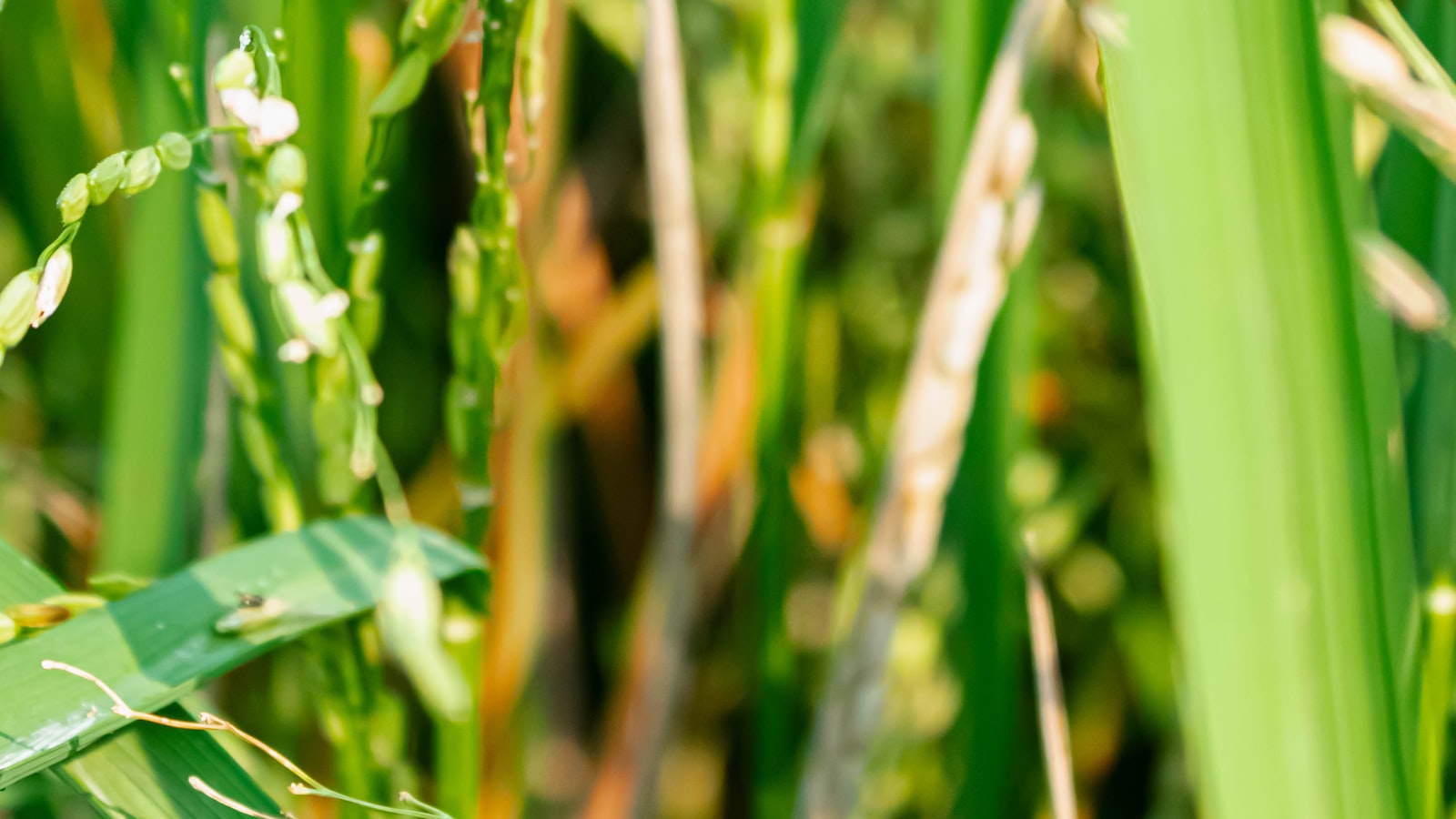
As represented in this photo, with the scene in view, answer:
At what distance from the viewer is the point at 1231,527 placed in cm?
23

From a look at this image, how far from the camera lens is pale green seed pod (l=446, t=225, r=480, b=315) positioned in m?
0.34

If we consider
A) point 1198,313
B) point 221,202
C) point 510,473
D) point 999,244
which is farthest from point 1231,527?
point 510,473

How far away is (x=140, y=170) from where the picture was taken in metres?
0.27

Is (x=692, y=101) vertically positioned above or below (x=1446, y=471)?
above

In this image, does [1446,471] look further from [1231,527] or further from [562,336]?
[562,336]

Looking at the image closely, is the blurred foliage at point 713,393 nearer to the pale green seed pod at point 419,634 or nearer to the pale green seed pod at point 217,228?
the pale green seed pod at point 217,228

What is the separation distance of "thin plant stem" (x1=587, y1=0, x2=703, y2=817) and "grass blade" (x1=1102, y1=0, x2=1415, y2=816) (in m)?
0.34

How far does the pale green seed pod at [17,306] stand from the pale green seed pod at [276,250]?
0.06 m

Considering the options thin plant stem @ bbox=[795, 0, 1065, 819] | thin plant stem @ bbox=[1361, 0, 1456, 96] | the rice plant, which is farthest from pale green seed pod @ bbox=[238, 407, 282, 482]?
thin plant stem @ bbox=[1361, 0, 1456, 96]

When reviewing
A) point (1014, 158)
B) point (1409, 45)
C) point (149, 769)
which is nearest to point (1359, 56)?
point (1409, 45)

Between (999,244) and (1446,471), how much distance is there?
186 millimetres

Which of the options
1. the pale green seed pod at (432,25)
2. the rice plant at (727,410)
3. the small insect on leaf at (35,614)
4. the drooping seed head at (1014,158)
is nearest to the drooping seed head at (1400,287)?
the rice plant at (727,410)

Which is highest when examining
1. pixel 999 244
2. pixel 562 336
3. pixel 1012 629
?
pixel 999 244

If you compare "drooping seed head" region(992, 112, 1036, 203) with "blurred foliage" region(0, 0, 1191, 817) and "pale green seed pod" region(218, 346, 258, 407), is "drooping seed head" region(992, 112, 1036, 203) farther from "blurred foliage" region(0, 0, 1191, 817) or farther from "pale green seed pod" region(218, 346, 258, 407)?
"pale green seed pod" region(218, 346, 258, 407)
